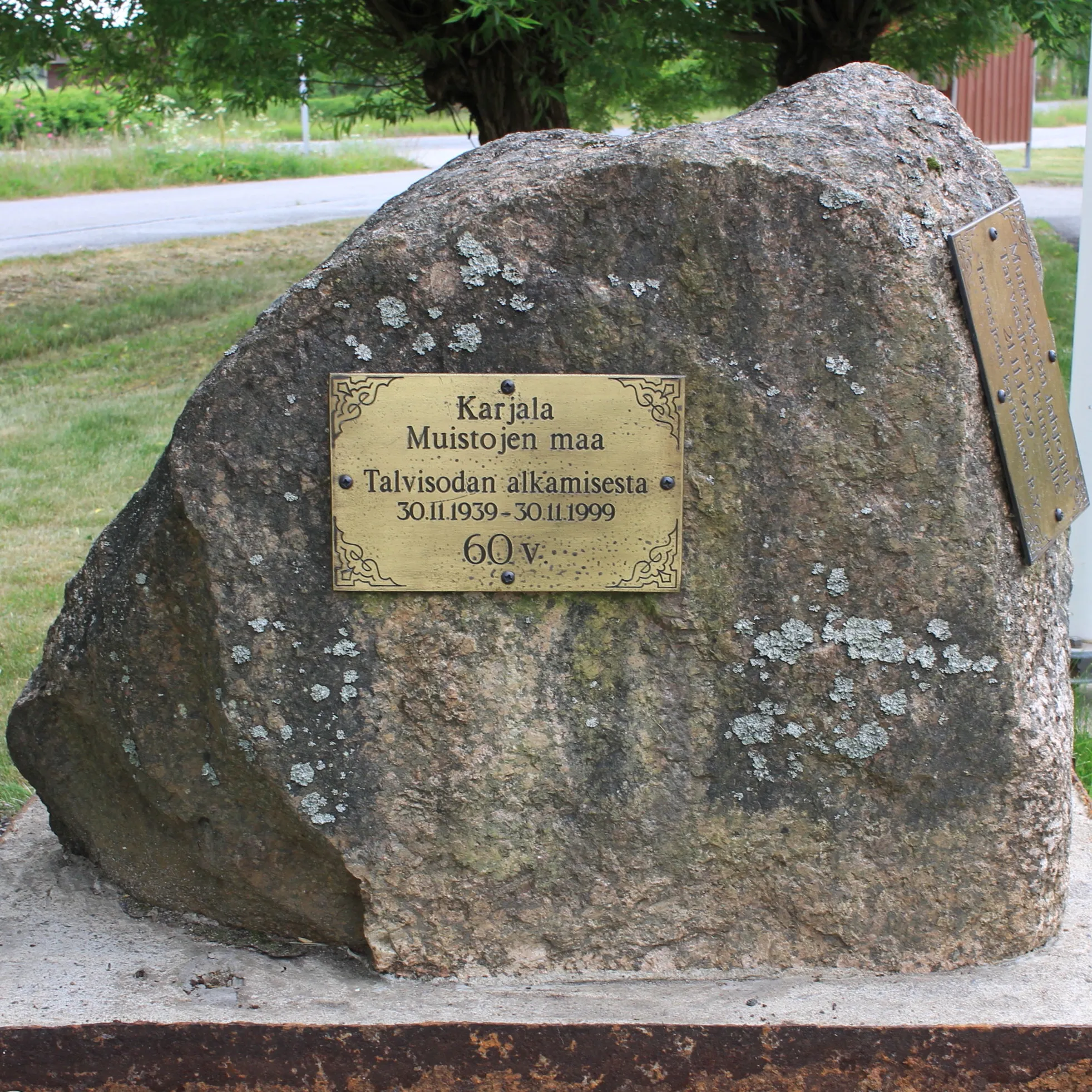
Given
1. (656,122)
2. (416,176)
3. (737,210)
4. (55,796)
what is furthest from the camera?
(416,176)

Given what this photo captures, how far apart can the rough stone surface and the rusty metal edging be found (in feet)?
0.61

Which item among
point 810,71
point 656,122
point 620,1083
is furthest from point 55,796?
point 656,122

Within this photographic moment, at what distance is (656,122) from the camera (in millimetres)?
8633

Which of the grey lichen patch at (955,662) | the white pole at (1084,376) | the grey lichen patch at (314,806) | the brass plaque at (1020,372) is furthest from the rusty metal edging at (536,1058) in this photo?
the white pole at (1084,376)

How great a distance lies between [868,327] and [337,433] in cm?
93

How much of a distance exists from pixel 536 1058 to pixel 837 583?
992mm

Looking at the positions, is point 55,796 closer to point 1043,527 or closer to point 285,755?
point 285,755

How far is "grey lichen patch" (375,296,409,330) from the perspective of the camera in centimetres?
216

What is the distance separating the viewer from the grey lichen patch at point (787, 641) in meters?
2.24

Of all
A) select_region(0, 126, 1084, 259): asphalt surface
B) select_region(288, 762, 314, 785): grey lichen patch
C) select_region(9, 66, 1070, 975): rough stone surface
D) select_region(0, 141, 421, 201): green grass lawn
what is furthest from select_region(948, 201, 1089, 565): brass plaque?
select_region(0, 141, 421, 201): green grass lawn

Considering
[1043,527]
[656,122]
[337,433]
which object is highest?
[656,122]

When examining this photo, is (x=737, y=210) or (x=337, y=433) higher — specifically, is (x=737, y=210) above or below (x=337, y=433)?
above

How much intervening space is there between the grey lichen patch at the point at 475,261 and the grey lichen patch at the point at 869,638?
0.86 meters

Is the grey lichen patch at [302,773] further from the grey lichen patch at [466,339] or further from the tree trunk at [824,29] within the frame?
the tree trunk at [824,29]
